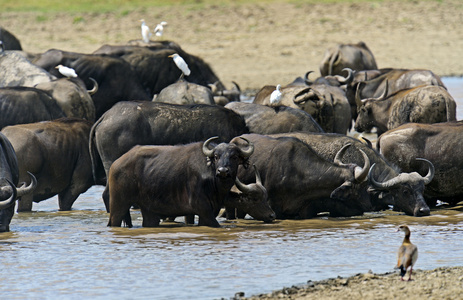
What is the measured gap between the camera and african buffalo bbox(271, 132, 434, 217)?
10570 mm

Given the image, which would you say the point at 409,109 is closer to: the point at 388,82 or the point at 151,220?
the point at 388,82

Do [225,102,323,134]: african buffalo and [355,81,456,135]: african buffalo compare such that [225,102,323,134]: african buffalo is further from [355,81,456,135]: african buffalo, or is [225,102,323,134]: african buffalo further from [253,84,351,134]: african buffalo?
[355,81,456,135]: african buffalo

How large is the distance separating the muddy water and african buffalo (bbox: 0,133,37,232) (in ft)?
0.66

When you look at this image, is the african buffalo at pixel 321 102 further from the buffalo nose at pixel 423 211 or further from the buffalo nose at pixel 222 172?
the buffalo nose at pixel 222 172

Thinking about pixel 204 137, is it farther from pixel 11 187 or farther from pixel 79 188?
pixel 11 187

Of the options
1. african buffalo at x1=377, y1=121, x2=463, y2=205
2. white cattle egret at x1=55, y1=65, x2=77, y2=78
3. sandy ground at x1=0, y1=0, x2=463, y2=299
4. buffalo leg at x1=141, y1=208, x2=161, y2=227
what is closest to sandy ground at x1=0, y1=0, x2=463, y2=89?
sandy ground at x1=0, y1=0, x2=463, y2=299

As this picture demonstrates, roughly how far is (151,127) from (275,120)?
5.41 feet

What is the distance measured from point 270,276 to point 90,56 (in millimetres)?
11300

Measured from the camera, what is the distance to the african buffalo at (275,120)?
40.2 feet

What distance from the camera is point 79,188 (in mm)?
12180

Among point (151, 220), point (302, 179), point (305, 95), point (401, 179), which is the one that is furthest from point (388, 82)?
point (151, 220)

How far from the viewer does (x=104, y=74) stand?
1777cm

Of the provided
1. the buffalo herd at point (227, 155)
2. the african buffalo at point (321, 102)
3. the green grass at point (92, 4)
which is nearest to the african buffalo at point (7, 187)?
the buffalo herd at point (227, 155)

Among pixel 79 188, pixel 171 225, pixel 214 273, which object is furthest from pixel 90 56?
pixel 214 273
